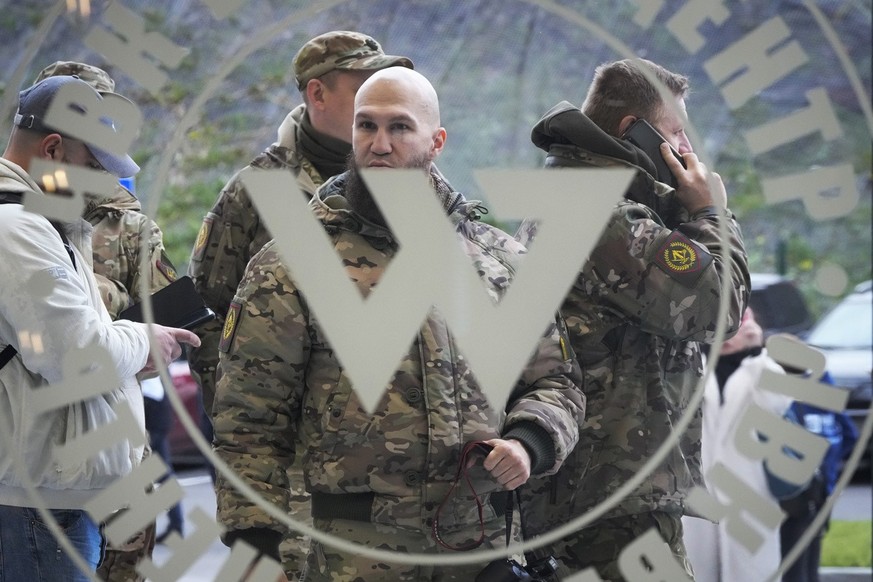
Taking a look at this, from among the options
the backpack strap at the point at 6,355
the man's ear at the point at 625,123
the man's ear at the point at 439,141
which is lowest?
the backpack strap at the point at 6,355

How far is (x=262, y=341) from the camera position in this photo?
2.79m

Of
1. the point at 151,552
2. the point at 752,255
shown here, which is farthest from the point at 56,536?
the point at 752,255

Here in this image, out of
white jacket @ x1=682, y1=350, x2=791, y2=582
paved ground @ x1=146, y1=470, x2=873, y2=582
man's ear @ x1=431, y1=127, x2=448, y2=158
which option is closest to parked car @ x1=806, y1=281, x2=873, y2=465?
white jacket @ x1=682, y1=350, x2=791, y2=582

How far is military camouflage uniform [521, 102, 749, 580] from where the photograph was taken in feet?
9.64

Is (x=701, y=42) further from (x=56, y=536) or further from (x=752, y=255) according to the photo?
(x=56, y=536)

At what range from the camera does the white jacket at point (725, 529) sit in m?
2.91

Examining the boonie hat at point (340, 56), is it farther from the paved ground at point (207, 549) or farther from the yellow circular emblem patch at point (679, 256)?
the paved ground at point (207, 549)

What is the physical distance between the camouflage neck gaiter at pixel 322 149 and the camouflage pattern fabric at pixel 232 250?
2 centimetres

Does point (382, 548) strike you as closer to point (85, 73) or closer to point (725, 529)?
point (725, 529)

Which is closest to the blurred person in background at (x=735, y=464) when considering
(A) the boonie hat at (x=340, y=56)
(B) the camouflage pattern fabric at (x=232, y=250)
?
(B) the camouflage pattern fabric at (x=232, y=250)

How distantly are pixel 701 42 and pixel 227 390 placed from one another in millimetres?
1166

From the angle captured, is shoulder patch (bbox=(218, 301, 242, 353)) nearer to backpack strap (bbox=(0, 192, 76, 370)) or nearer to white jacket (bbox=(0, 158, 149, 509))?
white jacket (bbox=(0, 158, 149, 509))

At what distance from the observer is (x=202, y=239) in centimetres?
348

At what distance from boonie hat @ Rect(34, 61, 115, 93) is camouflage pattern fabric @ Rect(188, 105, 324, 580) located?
0.34 meters
